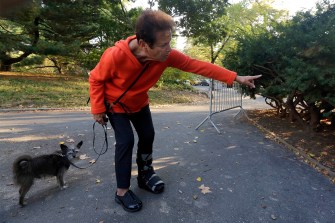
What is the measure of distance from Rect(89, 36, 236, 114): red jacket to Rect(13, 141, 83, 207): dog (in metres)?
1.03

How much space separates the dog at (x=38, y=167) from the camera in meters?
3.07

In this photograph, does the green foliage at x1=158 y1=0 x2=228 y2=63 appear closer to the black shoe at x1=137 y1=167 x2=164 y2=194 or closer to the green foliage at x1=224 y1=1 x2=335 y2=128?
the green foliage at x1=224 y1=1 x2=335 y2=128

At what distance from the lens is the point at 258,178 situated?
387cm

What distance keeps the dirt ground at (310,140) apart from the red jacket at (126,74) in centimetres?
252

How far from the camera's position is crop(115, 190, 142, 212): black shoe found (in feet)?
9.78

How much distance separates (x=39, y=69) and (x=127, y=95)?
26.8m

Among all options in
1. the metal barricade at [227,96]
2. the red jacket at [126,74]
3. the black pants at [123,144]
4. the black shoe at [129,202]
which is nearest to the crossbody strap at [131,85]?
the red jacket at [126,74]

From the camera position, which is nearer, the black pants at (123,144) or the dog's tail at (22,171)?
the black pants at (123,144)

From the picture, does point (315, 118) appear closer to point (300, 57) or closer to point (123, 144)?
point (300, 57)

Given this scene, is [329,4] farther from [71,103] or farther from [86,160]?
[71,103]

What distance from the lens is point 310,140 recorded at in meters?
5.48

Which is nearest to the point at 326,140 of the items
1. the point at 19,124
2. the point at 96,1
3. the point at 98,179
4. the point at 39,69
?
the point at 98,179

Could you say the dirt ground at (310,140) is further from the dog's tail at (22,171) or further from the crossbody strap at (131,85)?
the dog's tail at (22,171)

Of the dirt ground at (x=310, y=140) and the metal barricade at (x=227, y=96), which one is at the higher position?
the metal barricade at (x=227, y=96)
